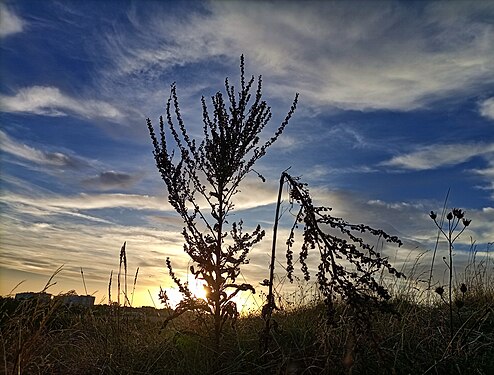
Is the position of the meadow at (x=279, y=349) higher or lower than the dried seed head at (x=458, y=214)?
lower

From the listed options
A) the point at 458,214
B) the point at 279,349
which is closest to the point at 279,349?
the point at 279,349

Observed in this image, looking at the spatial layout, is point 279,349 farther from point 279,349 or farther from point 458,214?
point 458,214

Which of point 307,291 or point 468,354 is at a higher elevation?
point 307,291

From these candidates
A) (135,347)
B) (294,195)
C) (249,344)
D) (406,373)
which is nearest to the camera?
(294,195)

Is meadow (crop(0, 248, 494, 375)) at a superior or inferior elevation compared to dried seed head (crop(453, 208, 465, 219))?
inferior

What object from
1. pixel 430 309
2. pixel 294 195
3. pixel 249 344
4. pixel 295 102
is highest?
pixel 295 102

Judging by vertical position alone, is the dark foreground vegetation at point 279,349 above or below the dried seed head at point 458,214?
below

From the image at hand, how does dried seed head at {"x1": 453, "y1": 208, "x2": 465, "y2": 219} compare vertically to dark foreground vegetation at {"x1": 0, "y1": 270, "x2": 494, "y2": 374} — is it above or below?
above

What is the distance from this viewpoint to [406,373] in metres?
4.84

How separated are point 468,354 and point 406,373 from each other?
0.71 meters

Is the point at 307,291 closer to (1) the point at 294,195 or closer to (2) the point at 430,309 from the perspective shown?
(2) the point at 430,309

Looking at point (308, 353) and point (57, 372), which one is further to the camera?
point (57, 372)

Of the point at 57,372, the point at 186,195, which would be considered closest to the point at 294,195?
the point at 186,195

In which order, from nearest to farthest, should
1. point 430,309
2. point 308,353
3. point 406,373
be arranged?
point 406,373 → point 308,353 → point 430,309
